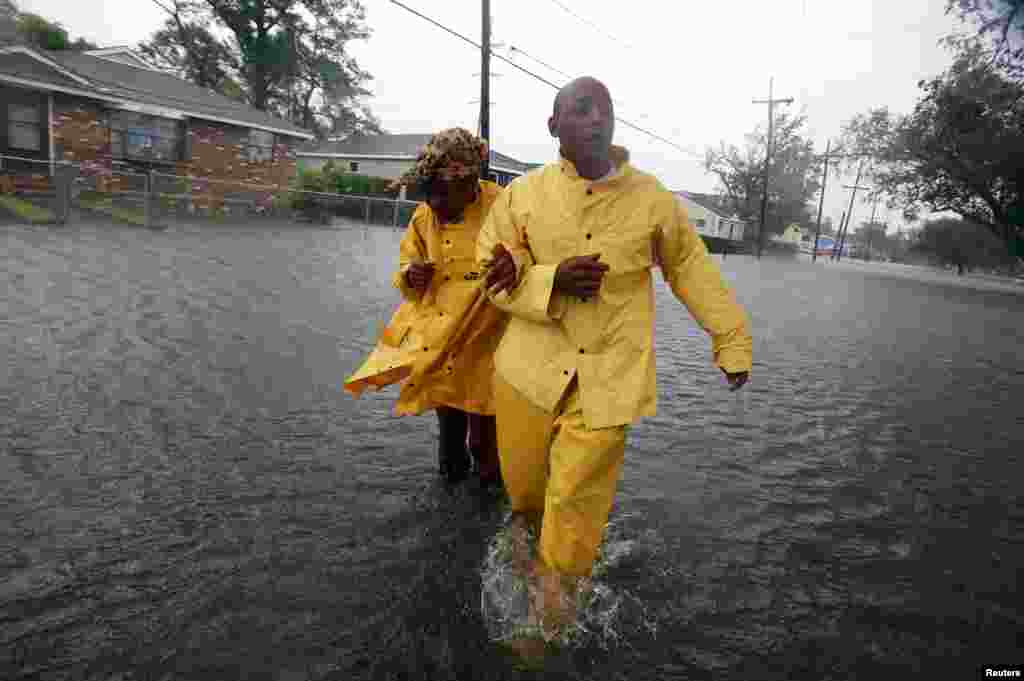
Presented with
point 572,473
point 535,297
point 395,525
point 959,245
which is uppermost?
point 959,245

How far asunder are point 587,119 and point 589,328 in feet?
2.42

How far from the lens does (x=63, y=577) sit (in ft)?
8.60

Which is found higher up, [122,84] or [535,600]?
[122,84]

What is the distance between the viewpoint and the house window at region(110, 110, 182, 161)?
2098 cm

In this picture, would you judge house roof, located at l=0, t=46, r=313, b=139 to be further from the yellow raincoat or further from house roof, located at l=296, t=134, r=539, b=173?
the yellow raincoat

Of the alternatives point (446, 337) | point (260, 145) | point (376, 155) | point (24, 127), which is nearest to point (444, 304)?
point (446, 337)

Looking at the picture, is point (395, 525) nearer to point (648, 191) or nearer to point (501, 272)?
point (501, 272)

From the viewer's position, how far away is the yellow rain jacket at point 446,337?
3.25 meters

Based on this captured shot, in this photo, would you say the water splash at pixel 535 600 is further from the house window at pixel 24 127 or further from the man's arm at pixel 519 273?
the house window at pixel 24 127

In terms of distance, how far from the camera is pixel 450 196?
10.5 ft

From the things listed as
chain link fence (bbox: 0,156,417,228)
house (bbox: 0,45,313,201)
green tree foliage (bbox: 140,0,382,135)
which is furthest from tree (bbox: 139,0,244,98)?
chain link fence (bbox: 0,156,417,228)

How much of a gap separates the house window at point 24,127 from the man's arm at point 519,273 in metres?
21.1

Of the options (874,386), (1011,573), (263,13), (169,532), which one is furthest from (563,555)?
(263,13)

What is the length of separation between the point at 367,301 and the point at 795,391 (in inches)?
230
